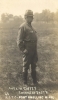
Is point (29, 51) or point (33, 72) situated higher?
point (29, 51)

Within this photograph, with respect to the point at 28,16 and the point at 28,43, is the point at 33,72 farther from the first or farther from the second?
the point at 28,16

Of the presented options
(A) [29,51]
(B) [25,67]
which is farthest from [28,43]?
(B) [25,67]

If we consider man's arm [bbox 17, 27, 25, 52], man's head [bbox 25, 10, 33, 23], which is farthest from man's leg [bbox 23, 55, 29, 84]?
man's head [bbox 25, 10, 33, 23]

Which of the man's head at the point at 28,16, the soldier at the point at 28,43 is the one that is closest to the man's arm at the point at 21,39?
the soldier at the point at 28,43

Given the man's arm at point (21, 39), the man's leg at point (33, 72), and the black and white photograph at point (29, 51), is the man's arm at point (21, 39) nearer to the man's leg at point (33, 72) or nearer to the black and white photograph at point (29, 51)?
the black and white photograph at point (29, 51)

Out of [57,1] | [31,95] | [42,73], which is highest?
[57,1]

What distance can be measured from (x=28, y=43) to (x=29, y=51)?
8cm

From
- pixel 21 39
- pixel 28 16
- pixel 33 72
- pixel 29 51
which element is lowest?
pixel 33 72

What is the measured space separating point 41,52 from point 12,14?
1.55 ft

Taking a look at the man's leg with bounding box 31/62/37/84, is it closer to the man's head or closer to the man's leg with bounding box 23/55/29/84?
the man's leg with bounding box 23/55/29/84

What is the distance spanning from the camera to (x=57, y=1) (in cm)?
294

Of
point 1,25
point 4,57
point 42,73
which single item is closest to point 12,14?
point 1,25

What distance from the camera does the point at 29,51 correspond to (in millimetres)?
2846

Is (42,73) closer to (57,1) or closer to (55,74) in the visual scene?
(55,74)
